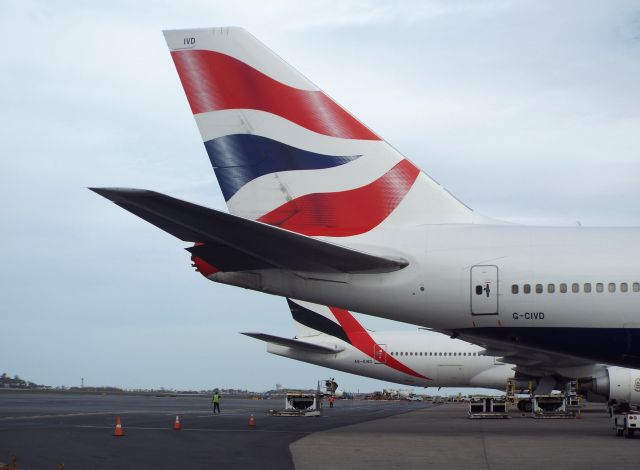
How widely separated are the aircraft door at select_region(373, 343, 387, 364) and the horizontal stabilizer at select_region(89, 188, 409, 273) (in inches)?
1113

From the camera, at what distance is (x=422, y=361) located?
45625mm

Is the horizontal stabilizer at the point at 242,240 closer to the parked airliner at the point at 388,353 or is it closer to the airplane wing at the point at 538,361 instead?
the airplane wing at the point at 538,361

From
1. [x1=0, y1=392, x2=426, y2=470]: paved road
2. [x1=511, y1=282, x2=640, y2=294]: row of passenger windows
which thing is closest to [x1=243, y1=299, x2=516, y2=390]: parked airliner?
[x1=0, y1=392, x2=426, y2=470]: paved road

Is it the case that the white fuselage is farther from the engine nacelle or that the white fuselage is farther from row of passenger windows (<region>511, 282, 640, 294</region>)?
row of passenger windows (<region>511, 282, 640, 294</region>)

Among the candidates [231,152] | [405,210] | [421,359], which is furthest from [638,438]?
[421,359]

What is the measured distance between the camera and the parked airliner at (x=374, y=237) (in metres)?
18.2

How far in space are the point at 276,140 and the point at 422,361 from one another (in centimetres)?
2883

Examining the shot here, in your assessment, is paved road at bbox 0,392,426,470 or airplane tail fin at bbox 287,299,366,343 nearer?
paved road at bbox 0,392,426,470

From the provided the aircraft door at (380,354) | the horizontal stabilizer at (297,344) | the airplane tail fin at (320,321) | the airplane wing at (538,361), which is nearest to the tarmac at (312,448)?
the airplane wing at (538,361)

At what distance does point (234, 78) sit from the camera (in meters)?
19.2

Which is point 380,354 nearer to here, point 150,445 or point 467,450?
point 150,445

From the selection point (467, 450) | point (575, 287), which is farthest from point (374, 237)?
point (467, 450)

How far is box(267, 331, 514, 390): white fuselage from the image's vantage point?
45.1m

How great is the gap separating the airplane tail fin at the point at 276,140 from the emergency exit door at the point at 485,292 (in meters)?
2.61
